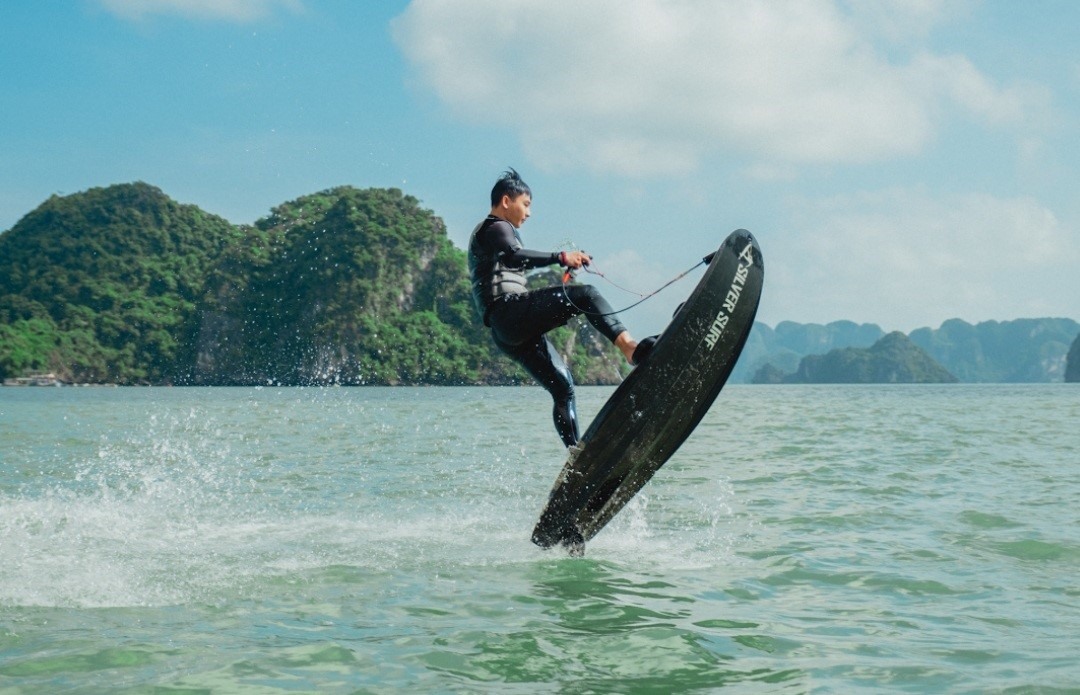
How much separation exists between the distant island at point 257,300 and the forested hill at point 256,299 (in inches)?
8.4

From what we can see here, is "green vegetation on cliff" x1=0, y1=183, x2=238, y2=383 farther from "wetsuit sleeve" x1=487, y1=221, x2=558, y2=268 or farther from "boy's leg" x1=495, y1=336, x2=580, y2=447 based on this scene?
"wetsuit sleeve" x1=487, y1=221, x2=558, y2=268

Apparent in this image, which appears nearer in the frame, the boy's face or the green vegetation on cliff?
the boy's face

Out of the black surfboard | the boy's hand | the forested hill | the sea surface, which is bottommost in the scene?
the sea surface

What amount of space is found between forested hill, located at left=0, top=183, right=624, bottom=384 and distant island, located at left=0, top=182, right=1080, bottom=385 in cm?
21

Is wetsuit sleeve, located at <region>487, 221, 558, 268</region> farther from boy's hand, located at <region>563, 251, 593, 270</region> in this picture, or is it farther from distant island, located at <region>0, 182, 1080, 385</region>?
distant island, located at <region>0, 182, 1080, 385</region>

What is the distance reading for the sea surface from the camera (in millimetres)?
4547

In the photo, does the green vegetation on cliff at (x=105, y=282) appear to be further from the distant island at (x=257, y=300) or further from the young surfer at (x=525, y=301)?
the young surfer at (x=525, y=301)

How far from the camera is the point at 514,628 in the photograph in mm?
5312

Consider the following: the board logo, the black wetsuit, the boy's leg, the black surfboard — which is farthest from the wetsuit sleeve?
the board logo

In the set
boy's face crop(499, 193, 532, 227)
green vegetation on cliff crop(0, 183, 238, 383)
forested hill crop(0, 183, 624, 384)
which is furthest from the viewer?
forested hill crop(0, 183, 624, 384)

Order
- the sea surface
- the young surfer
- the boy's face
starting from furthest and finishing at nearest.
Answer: the boy's face → the young surfer → the sea surface

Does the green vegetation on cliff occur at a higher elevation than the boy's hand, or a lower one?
higher

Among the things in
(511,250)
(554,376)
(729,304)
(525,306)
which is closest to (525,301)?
(525,306)

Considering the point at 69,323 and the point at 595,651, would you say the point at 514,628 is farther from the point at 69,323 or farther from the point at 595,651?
the point at 69,323
